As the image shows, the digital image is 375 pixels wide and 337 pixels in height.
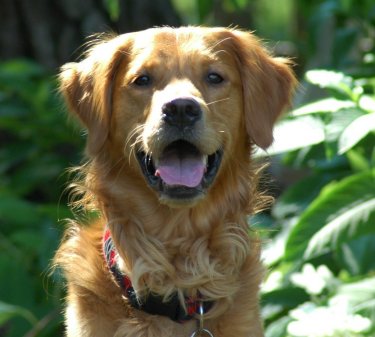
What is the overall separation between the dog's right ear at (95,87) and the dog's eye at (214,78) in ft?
1.33

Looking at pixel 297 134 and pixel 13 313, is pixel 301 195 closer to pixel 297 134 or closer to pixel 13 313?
pixel 297 134

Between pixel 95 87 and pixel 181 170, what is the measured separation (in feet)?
2.14

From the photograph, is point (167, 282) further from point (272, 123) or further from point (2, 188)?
point (2, 188)

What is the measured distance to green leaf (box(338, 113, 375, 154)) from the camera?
4695mm

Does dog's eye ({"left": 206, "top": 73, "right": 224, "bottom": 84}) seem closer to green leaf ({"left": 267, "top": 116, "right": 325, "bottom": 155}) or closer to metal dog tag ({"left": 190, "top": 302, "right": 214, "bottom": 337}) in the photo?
green leaf ({"left": 267, "top": 116, "right": 325, "bottom": 155})

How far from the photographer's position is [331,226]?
5.10 meters

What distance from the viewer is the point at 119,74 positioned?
453 centimetres

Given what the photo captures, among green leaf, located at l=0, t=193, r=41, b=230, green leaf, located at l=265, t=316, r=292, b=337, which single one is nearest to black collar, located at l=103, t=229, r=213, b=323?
green leaf, located at l=265, t=316, r=292, b=337

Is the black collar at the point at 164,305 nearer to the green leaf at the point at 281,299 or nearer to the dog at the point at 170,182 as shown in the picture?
the dog at the point at 170,182

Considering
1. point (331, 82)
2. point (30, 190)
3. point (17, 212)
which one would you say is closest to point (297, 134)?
point (331, 82)

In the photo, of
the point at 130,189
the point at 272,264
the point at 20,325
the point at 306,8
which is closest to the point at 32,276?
the point at 20,325

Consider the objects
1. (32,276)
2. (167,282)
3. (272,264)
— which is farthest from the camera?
(32,276)

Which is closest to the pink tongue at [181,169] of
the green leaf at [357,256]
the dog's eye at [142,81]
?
the dog's eye at [142,81]

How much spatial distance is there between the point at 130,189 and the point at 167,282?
0.46 metres
